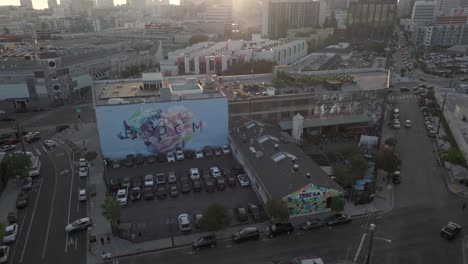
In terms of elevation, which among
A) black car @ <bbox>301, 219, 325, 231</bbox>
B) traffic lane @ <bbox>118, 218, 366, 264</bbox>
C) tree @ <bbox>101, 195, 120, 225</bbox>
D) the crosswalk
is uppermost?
tree @ <bbox>101, 195, 120, 225</bbox>

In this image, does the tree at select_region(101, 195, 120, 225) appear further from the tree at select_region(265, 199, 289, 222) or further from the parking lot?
the tree at select_region(265, 199, 289, 222)

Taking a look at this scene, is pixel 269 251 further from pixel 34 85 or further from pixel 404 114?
pixel 34 85

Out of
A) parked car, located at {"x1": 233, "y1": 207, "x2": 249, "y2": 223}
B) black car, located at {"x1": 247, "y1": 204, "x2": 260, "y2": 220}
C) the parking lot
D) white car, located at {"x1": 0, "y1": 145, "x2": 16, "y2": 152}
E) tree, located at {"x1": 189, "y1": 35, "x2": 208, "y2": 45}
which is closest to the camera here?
the parking lot

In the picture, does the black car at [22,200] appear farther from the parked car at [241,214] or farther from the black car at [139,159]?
the parked car at [241,214]

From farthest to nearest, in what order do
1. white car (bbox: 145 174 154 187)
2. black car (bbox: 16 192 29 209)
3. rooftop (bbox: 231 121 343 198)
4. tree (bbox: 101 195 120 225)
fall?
1. white car (bbox: 145 174 154 187)
2. black car (bbox: 16 192 29 209)
3. rooftop (bbox: 231 121 343 198)
4. tree (bbox: 101 195 120 225)

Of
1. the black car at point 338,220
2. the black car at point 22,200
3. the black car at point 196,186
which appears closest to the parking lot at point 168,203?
the black car at point 196,186

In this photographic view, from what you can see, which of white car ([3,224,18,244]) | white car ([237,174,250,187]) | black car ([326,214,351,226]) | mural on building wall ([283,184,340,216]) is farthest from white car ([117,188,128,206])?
black car ([326,214,351,226])
